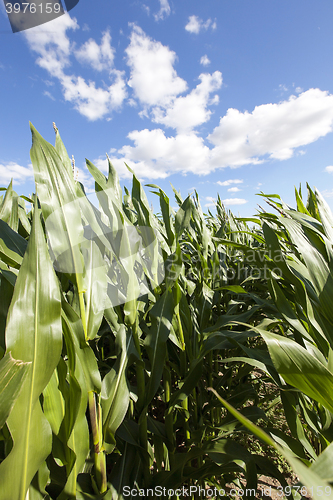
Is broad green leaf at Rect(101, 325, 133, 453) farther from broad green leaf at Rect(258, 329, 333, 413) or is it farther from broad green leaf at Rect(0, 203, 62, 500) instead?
broad green leaf at Rect(258, 329, 333, 413)

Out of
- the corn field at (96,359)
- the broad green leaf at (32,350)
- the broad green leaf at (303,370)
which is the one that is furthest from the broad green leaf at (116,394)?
the broad green leaf at (303,370)

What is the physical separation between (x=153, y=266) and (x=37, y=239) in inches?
17.9

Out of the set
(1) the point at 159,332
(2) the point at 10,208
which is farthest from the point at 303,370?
(2) the point at 10,208

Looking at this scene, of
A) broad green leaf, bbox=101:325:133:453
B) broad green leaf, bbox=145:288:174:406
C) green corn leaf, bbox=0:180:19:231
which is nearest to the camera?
broad green leaf, bbox=101:325:133:453

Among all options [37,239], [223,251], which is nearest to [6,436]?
[37,239]

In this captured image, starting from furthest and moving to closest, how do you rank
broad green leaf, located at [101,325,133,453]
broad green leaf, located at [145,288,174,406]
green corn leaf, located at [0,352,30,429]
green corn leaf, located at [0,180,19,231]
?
green corn leaf, located at [0,180,19,231], broad green leaf, located at [145,288,174,406], broad green leaf, located at [101,325,133,453], green corn leaf, located at [0,352,30,429]

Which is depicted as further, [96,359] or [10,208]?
[10,208]

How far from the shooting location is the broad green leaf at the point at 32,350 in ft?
1.18

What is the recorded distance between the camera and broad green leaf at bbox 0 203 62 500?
0.36 m

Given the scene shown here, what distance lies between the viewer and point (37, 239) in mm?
403

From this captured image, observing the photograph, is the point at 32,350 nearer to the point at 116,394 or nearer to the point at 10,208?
the point at 116,394

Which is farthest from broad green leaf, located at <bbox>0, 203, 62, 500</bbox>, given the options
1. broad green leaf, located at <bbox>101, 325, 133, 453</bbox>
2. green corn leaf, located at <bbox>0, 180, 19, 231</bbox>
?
green corn leaf, located at <bbox>0, 180, 19, 231</bbox>

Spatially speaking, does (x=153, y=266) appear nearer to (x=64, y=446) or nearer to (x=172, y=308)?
(x=172, y=308)

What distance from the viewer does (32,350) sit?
38 centimetres
